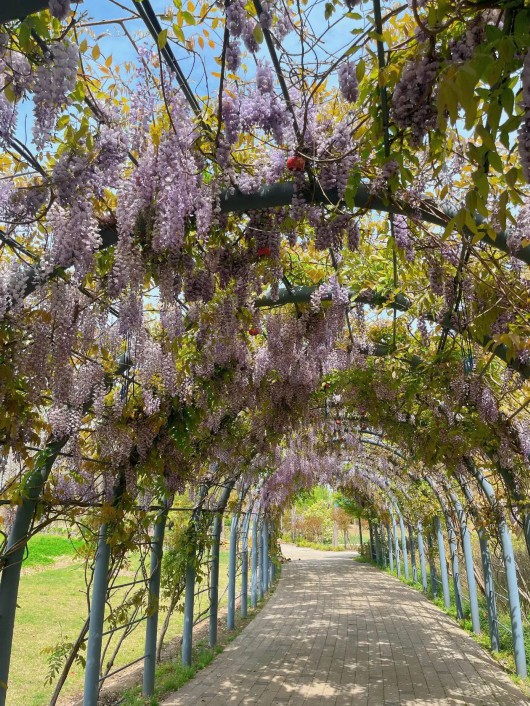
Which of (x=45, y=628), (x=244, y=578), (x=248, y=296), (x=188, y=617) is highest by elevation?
(x=248, y=296)

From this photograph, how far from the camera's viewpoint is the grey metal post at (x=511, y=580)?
6.00 meters

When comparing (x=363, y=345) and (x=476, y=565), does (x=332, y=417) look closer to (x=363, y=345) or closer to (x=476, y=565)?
(x=363, y=345)

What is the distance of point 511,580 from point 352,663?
6.58 ft

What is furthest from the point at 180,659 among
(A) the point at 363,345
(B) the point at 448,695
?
(A) the point at 363,345

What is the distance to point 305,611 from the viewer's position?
413 inches

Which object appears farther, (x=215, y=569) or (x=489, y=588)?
(x=215, y=569)

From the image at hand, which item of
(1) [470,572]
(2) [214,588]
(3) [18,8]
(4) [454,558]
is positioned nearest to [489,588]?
(1) [470,572]

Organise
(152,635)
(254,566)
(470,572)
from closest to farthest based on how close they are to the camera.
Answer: (152,635)
(470,572)
(254,566)

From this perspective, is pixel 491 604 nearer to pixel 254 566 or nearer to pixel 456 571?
pixel 456 571

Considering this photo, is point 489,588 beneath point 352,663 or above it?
above

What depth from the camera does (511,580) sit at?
20.7 feet

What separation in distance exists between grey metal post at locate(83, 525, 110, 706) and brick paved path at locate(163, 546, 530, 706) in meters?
1.35

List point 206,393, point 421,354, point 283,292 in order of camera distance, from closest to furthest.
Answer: point 283,292
point 206,393
point 421,354

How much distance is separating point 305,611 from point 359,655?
145 inches
